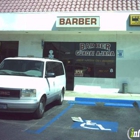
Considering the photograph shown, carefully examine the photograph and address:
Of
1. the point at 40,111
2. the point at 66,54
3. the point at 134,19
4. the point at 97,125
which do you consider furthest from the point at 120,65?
the point at 40,111

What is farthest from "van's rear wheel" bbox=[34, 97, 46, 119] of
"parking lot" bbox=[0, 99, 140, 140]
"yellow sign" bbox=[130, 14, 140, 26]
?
"yellow sign" bbox=[130, 14, 140, 26]

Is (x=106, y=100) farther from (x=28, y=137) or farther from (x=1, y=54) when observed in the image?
A: (x=1, y=54)

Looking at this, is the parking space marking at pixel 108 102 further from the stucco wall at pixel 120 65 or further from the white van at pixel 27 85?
the stucco wall at pixel 120 65

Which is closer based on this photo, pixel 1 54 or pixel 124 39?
pixel 124 39

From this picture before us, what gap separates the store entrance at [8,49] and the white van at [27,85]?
6.85 m

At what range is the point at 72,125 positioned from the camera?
608cm

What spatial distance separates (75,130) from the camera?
5609mm

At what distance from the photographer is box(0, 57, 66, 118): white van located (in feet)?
20.2

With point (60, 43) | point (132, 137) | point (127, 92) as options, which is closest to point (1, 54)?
point (60, 43)

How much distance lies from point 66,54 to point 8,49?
4.10 metres

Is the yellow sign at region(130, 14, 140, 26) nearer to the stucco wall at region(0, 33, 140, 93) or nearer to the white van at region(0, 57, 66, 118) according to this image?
the stucco wall at region(0, 33, 140, 93)

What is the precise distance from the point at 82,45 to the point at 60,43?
1.45 meters

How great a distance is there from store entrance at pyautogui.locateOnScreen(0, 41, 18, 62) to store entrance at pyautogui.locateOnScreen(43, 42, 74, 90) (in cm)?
227

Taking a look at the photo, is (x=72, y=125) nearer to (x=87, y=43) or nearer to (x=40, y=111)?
(x=40, y=111)
